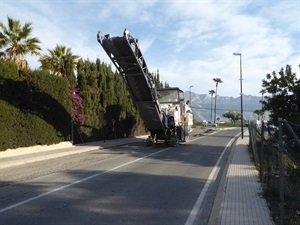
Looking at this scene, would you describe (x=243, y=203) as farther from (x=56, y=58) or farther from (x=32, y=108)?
(x=56, y=58)

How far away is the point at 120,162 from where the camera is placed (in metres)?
16.4

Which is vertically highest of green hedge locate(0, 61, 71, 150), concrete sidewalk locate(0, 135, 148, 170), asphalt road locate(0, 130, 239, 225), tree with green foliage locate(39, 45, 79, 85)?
tree with green foliage locate(39, 45, 79, 85)

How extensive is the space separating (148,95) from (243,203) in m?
15.8

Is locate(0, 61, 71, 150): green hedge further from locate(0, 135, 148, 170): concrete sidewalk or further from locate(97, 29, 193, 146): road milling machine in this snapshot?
locate(97, 29, 193, 146): road milling machine

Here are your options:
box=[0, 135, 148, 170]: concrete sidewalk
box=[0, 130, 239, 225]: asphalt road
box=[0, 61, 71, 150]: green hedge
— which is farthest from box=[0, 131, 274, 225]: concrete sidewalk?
box=[0, 61, 71, 150]: green hedge

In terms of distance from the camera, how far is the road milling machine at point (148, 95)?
20.2 m

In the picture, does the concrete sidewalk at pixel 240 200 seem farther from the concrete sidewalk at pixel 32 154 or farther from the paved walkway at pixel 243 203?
the concrete sidewalk at pixel 32 154

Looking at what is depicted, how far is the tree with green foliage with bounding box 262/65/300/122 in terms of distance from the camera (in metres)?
19.3

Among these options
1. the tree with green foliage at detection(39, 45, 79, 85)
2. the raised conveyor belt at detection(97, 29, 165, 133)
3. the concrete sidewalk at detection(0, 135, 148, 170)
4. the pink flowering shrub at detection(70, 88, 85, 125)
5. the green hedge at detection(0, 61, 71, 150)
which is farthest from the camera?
the tree with green foliage at detection(39, 45, 79, 85)

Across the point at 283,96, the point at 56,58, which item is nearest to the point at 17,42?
the point at 56,58

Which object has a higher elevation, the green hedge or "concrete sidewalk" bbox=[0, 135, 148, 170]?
the green hedge

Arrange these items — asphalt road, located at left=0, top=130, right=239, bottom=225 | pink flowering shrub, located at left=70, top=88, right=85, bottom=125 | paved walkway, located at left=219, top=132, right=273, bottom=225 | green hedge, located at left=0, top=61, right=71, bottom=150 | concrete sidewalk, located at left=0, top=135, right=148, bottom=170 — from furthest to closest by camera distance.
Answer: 1. pink flowering shrub, located at left=70, top=88, right=85, bottom=125
2. green hedge, located at left=0, top=61, right=71, bottom=150
3. concrete sidewalk, located at left=0, top=135, right=148, bottom=170
4. asphalt road, located at left=0, top=130, right=239, bottom=225
5. paved walkway, located at left=219, top=132, right=273, bottom=225

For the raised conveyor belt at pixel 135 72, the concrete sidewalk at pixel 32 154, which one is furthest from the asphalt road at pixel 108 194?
the raised conveyor belt at pixel 135 72

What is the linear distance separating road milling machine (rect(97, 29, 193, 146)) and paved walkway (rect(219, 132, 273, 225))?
1019 cm
